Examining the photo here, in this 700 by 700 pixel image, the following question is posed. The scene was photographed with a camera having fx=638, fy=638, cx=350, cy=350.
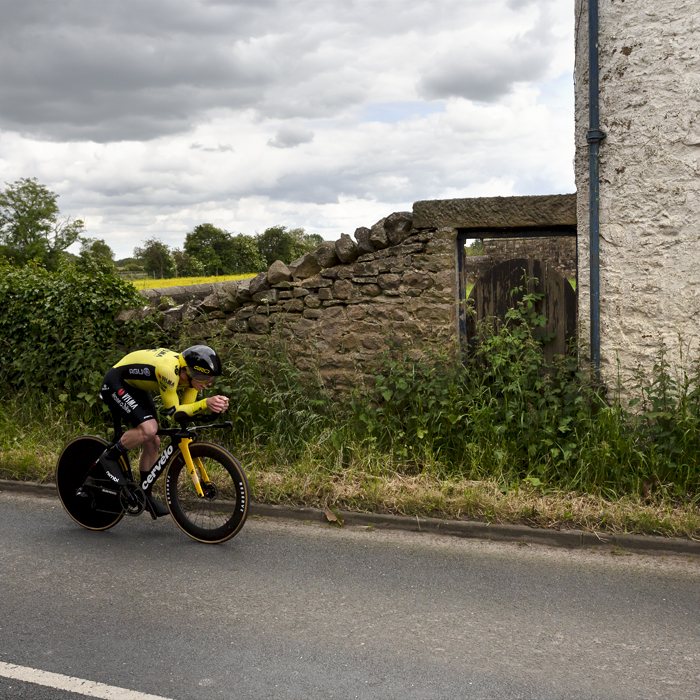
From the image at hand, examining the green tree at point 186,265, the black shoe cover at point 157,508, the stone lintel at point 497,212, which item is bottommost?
the black shoe cover at point 157,508

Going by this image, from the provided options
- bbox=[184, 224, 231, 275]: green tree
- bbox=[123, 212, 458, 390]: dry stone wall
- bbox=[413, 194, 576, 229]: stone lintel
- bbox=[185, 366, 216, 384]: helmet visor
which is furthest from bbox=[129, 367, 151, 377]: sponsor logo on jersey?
bbox=[184, 224, 231, 275]: green tree

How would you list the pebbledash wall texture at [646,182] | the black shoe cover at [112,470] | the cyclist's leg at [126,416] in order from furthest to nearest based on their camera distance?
the pebbledash wall texture at [646,182]
the black shoe cover at [112,470]
the cyclist's leg at [126,416]

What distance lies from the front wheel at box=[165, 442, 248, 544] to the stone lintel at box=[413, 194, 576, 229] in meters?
3.33

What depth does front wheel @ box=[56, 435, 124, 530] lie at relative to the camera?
17.4 ft

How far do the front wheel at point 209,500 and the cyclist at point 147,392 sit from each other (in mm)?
199

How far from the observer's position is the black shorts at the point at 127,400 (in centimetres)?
495

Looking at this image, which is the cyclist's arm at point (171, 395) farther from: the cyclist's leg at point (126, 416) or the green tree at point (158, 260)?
the green tree at point (158, 260)

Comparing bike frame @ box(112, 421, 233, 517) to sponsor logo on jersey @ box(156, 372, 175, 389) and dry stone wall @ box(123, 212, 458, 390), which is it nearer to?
sponsor logo on jersey @ box(156, 372, 175, 389)

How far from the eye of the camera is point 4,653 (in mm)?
3523

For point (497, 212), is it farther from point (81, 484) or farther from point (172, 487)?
point (81, 484)

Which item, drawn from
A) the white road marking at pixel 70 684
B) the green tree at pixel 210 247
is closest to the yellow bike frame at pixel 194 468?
the white road marking at pixel 70 684

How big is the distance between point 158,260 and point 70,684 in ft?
171

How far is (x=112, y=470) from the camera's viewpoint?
16.7ft

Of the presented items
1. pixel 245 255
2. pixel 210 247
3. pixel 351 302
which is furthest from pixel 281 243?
pixel 351 302
